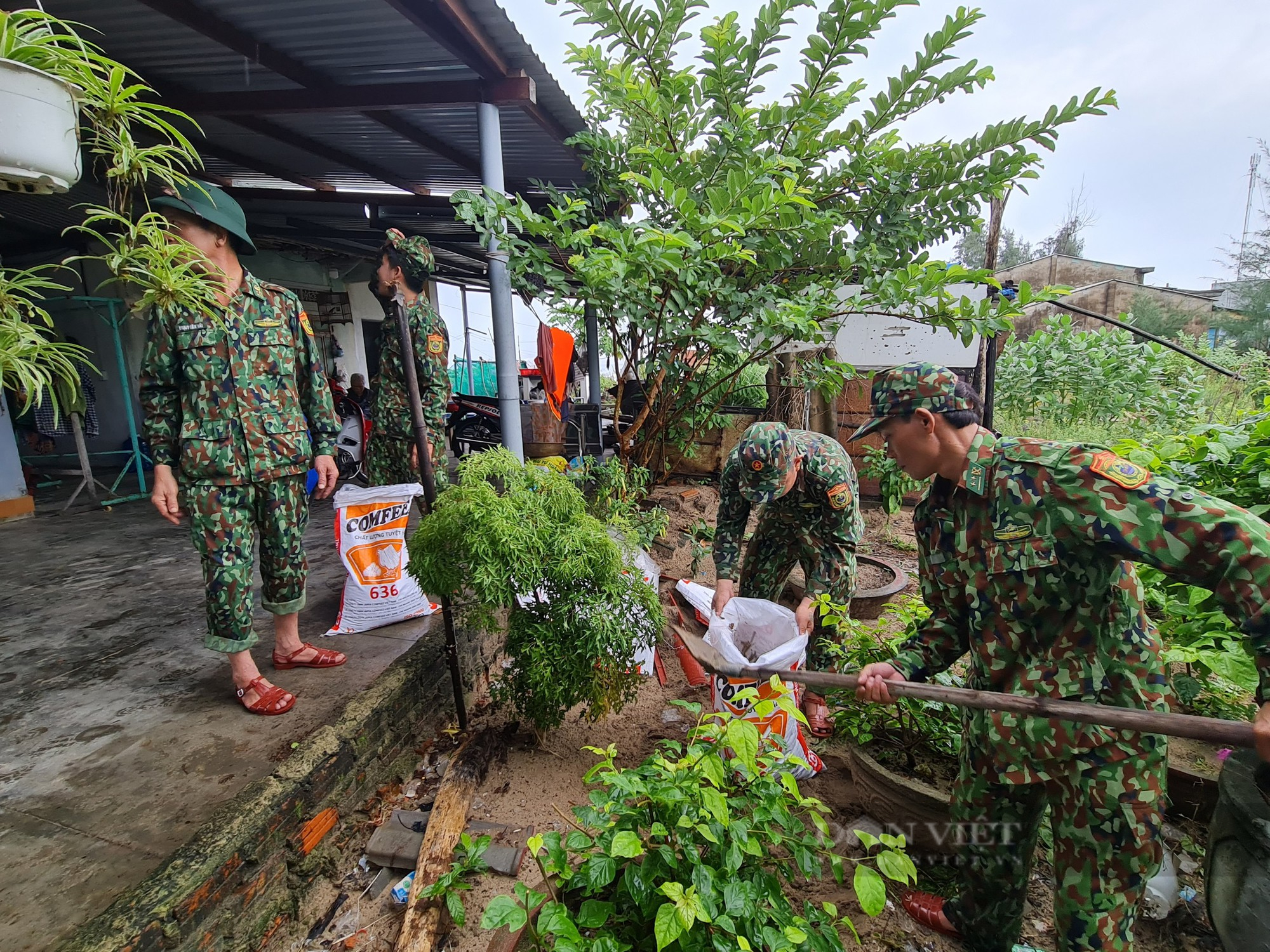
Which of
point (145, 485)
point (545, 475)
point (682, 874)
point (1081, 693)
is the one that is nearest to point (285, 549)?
point (545, 475)

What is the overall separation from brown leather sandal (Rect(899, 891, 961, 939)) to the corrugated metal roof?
14.6ft

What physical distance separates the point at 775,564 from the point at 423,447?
1930 millimetres

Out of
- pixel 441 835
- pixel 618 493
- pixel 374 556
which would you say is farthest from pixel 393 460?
pixel 441 835

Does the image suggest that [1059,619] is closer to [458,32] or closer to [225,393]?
[225,393]

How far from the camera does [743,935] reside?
132cm

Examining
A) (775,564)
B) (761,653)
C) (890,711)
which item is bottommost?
(890,711)

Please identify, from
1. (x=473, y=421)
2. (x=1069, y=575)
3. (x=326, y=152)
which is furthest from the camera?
(x=473, y=421)

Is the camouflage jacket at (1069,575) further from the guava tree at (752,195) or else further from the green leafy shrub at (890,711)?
the guava tree at (752,195)

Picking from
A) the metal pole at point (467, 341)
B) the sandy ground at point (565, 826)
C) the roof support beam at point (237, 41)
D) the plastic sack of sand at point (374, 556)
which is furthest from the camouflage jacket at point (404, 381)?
the metal pole at point (467, 341)

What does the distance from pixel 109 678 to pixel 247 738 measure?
101 cm

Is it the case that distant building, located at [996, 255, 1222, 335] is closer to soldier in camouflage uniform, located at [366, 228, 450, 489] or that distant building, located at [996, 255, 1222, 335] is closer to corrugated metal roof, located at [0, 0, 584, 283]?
corrugated metal roof, located at [0, 0, 584, 283]

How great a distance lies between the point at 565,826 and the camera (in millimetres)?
2275

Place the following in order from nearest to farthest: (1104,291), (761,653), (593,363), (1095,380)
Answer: (761,653) < (593,363) < (1095,380) < (1104,291)

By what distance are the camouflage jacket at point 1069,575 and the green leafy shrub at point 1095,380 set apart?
6.25 m
